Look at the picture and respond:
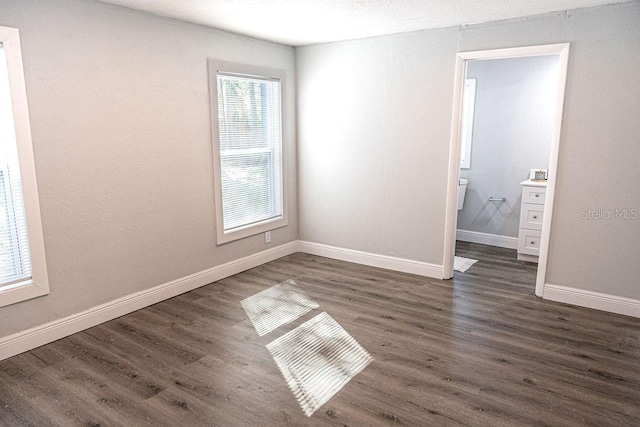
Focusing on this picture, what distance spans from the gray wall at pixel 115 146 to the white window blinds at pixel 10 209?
119 millimetres

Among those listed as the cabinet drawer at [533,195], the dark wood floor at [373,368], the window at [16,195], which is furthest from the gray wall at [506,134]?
the window at [16,195]

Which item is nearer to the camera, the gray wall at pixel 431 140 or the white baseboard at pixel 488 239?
the gray wall at pixel 431 140

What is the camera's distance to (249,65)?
163 inches

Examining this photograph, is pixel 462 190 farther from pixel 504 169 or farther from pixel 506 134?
pixel 506 134

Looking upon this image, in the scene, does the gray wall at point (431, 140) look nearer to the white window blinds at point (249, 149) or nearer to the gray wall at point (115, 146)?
the white window blinds at point (249, 149)

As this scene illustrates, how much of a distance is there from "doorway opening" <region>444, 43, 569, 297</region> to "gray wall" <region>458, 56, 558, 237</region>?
0.01m

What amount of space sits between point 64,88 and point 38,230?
36.2 inches

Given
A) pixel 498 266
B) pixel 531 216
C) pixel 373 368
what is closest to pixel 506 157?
pixel 531 216

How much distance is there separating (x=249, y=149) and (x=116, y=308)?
6.12ft

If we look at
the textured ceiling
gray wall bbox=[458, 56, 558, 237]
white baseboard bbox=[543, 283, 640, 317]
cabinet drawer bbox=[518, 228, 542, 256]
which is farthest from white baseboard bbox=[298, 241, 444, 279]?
the textured ceiling

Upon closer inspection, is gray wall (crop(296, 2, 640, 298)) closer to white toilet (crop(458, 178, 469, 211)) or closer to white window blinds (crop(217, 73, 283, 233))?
white window blinds (crop(217, 73, 283, 233))

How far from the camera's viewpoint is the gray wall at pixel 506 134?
4.85 metres

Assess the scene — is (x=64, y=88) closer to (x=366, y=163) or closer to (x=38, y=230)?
(x=38, y=230)

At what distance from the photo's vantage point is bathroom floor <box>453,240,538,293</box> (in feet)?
13.6
